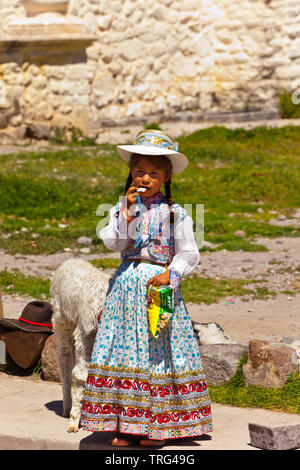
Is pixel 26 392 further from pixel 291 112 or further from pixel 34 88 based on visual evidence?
pixel 291 112

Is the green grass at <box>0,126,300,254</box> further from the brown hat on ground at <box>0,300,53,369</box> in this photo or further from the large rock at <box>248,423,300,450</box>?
the large rock at <box>248,423,300,450</box>

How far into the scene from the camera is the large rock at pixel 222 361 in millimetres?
5711

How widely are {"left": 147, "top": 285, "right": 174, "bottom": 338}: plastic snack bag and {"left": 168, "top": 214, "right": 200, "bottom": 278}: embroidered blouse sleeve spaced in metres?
0.14

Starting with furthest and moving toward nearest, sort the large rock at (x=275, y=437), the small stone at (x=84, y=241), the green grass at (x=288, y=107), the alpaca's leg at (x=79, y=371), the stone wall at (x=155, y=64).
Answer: the green grass at (x=288, y=107) → the stone wall at (x=155, y=64) → the small stone at (x=84, y=241) → the alpaca's leg at (x=79, y=371) → the large rock at (x=275, y=437)

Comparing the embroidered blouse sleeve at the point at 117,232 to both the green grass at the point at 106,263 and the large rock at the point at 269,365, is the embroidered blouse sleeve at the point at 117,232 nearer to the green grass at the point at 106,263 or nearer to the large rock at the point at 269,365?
the large rock at the point at 269,365

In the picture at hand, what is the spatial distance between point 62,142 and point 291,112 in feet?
15.8

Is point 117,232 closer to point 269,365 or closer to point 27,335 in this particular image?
point 269,365

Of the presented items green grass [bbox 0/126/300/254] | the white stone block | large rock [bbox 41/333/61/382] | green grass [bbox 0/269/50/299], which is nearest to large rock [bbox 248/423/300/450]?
large rock [bbox 41/333/61/382]

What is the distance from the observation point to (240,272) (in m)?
9.14

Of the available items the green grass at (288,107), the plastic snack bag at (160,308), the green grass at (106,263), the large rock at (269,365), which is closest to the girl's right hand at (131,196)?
the plastic snack bag at (160,308)

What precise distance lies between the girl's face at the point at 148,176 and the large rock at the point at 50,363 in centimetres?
180

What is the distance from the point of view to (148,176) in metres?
4.71

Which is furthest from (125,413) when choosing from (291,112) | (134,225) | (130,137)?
(291,112)

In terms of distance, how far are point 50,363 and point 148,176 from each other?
193 cm
